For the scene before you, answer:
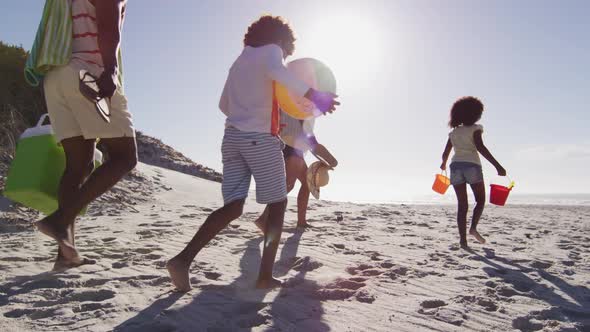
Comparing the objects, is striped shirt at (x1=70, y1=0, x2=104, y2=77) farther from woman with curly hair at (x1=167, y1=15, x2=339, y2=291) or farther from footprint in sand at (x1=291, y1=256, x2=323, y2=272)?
footprint in sand at (x1=291, y1=256, x2=323, y2=272)

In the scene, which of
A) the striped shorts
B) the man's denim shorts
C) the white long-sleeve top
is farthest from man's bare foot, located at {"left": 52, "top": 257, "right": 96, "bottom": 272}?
→ the man's denim shorts

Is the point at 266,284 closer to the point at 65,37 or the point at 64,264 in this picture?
the point at 64,264

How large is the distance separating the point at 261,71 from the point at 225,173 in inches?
25.5

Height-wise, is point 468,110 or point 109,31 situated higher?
point 468,110

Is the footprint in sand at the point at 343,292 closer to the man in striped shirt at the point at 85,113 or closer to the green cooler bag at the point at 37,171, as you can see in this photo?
the man in striped shirt at the point at 85,113

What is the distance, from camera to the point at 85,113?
8.00 ft

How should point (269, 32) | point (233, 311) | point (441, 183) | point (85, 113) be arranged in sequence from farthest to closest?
point (441, 183) → point (269, 32) → point (85, 113) → point (233, 311)

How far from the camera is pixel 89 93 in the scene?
2.23 meters

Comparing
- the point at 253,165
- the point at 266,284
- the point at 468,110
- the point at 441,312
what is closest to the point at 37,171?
the point at 253,165

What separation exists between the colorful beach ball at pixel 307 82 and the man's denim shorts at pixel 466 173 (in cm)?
243

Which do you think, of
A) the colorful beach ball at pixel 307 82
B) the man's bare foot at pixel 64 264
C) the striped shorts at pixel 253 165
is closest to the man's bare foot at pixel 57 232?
the man's bare foot at pixel 64 264

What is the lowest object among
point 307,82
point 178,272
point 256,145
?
point 178,272

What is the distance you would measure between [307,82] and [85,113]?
139 centimetres

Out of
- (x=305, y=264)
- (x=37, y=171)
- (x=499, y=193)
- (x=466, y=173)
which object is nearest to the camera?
(x=37, y=171)
